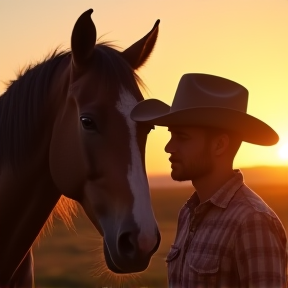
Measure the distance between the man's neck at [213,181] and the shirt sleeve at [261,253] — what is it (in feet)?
1.12

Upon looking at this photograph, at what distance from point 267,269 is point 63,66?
7.49 ft

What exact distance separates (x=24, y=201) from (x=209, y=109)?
1.68 m

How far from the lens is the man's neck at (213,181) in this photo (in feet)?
8.47

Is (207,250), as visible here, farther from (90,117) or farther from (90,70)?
(90,70)

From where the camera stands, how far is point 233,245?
7.54 feet

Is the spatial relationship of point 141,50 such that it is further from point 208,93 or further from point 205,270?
point 205,270

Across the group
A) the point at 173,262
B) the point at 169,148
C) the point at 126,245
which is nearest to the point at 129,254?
the point at 126,245

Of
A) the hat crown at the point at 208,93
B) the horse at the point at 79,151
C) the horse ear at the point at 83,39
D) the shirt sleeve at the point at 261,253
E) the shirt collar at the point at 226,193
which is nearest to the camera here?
the shirt sleeve at the point at 261,253

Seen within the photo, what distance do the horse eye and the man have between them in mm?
361

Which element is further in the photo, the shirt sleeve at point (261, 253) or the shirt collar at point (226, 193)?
the shirt collar at point (226, 193)

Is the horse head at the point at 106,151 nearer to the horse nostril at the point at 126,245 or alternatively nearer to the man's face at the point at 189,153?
the horse nostril at the point at 126,245

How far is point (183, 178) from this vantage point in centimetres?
262

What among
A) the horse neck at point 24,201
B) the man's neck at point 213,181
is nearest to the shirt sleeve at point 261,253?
the man's neck at point 213,181

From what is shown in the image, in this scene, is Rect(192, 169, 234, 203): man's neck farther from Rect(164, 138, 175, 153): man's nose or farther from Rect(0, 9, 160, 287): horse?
Rect(0, 9, 160, 287): horse
